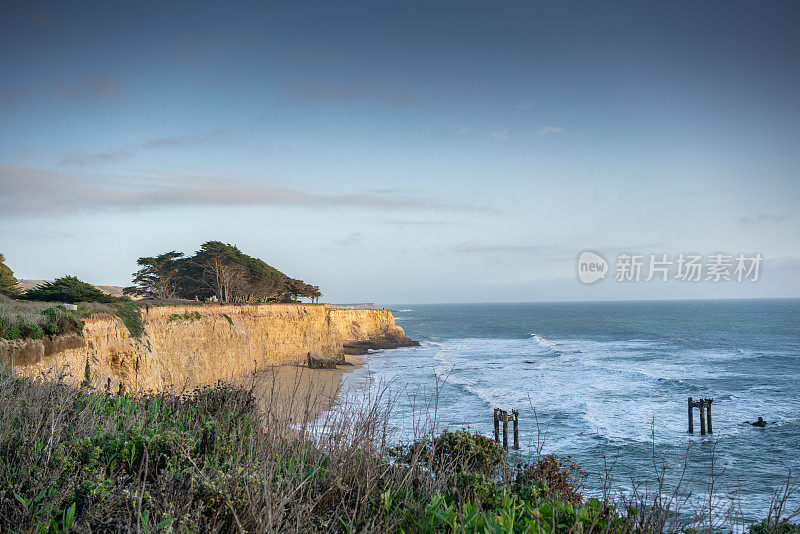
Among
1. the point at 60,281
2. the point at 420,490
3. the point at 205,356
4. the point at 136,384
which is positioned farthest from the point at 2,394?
the point at 60,281

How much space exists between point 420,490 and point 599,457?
15.8 meters

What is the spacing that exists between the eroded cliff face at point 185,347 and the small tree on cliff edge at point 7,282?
38.5 ft

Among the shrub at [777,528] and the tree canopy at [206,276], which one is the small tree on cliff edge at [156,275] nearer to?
the tree canopy at [206,276]

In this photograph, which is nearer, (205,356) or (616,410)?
(616,410)

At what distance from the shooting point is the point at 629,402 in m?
26.2

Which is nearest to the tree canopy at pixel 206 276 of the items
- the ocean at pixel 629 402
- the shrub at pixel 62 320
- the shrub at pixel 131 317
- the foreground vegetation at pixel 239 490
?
the ocean at pixel 629 402

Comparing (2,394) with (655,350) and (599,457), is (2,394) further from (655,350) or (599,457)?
(655,350)

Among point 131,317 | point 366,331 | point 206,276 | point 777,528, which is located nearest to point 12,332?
point 131,317

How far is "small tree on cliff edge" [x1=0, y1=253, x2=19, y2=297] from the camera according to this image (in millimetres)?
28411

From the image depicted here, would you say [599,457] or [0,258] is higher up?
[0,258]

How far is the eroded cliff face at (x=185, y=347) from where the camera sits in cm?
1331

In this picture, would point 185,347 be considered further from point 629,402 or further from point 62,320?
point 629,402

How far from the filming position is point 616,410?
24.4m

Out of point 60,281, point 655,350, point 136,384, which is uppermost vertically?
point 60,281
